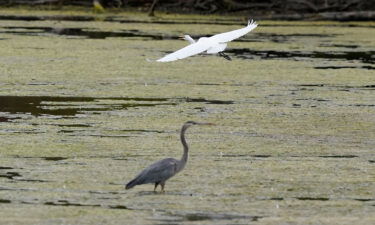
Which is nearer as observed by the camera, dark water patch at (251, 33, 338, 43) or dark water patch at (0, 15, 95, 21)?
dark water patch at (251, 33, 338, 43)

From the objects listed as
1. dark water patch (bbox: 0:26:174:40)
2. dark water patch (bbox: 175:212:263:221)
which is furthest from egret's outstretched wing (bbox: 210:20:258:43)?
dark water patch (bbox: 0:26:174:40)

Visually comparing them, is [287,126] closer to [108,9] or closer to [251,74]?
[251,74]

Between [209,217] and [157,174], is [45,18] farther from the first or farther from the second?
[209,217]

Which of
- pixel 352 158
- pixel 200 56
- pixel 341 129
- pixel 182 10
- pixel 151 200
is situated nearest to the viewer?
pixel 151 200

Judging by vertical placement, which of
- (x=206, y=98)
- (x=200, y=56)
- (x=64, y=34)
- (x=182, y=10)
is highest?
(x=182, y=10)

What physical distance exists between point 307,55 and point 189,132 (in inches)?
Result: 352

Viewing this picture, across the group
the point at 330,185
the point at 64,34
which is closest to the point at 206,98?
the point at 330,185

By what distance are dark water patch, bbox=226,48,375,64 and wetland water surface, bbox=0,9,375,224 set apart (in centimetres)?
3

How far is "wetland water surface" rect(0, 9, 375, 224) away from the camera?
7203 millimetres

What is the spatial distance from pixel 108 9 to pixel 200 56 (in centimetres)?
1302

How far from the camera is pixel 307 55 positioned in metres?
19.4

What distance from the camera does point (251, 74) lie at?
1616 centimetres

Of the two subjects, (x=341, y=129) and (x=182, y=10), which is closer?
(x=341, y=129)

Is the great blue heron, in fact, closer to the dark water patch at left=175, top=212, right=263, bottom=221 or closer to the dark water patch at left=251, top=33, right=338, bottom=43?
the dark water patch at left=175, top=212, right=263, bottom=221
